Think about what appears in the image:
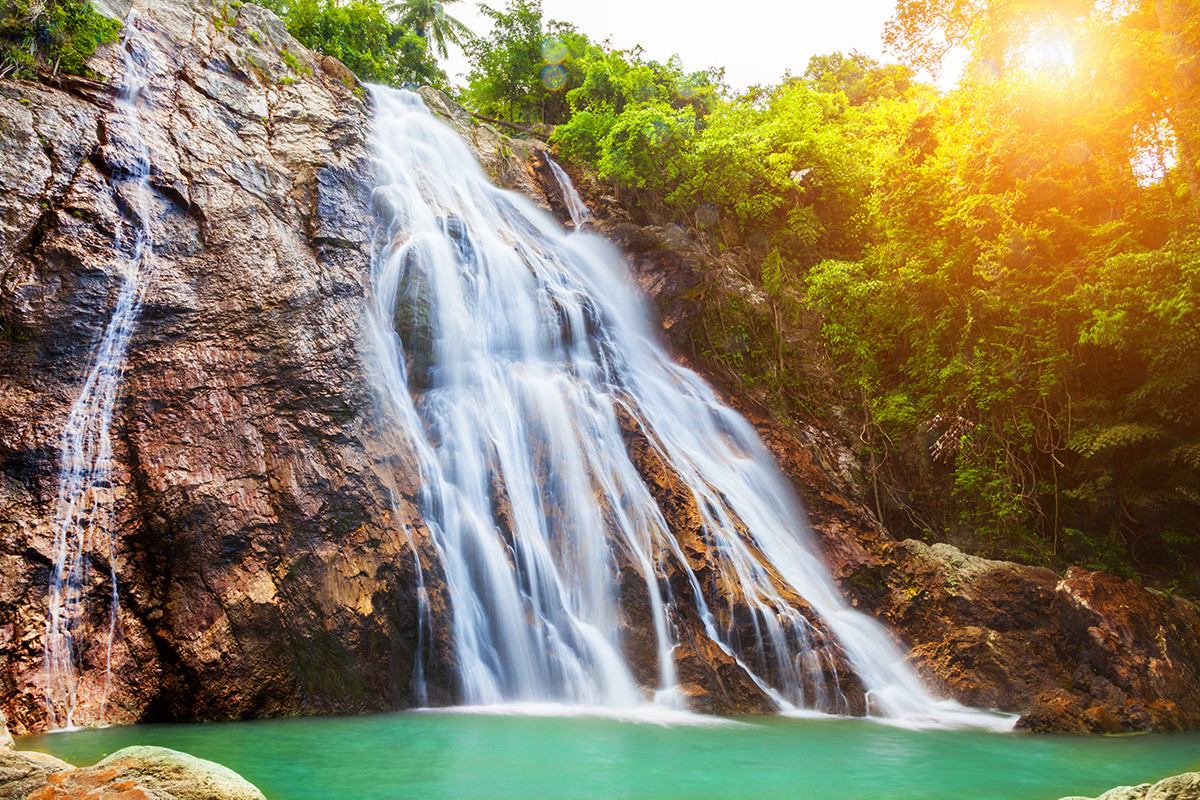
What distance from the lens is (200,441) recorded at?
7109 millimetres

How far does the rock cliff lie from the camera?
624cm

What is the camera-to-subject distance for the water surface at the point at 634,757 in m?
4.57

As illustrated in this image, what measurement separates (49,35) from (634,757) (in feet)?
41.1

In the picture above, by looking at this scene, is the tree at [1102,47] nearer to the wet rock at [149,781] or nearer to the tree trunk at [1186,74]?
the tree trunk at [1186,74]

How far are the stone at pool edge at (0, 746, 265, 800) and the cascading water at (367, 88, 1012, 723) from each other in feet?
13.6

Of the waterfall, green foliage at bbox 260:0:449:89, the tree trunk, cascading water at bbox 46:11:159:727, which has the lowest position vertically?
cascading water at bbox 46:11:159:727

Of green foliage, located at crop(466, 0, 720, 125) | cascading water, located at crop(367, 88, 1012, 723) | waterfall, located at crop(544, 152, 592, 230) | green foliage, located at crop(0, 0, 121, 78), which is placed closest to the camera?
cascading water, located at crop(367, 88, 1012, 723)

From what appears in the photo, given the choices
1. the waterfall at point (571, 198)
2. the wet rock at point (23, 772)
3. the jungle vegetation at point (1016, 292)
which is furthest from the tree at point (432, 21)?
the wet rock at point (23, 772)

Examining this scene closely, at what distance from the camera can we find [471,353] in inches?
405

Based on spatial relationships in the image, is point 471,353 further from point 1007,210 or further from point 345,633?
point 1007,210

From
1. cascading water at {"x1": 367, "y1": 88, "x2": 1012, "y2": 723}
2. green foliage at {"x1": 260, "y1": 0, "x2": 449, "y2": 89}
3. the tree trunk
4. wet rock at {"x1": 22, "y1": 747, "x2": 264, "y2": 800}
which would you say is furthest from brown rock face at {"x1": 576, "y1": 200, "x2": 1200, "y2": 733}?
green foliage at {"x1": 260, "y1": 0, "x2": 449, "y2": 89}

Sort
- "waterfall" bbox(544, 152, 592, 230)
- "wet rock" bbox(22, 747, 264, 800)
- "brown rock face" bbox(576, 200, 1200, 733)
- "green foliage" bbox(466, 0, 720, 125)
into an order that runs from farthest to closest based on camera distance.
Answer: "green foliage" bbox(466, 0, 720, 125) < "waterfall" bbox(544, 152, 592, 230) < "brown rock face" bbox(576, 200, 1200, 733) < "wet rock" bbox(22, 747, 264, 800)

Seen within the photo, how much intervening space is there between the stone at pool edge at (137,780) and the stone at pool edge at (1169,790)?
4.55 m

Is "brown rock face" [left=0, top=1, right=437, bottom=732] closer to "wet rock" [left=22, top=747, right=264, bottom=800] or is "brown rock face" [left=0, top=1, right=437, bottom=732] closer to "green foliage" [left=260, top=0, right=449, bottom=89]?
"wet rock" [left=22, top=747, right=264, bottom=800]
